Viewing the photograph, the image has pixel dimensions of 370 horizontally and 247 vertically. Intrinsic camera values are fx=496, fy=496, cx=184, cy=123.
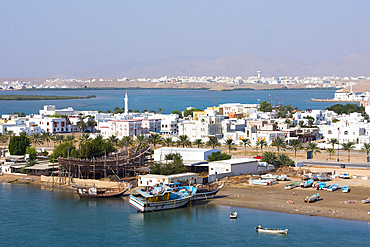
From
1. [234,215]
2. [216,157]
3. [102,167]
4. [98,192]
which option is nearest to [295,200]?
[234,215]

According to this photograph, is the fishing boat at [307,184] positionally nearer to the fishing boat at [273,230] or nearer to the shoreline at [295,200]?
the shoreline at [295,200]

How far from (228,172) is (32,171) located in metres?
16.7

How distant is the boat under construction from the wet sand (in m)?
9.20

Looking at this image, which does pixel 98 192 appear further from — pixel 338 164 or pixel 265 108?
pixel 265 108

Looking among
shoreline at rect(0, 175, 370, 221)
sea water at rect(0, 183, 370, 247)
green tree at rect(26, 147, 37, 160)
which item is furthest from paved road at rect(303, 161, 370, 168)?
green tree at rect(26, 147, 37, 160)

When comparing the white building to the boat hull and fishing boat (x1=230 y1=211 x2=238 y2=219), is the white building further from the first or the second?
fishing boat (x1=230 y1=211 x2=238 y2=219)

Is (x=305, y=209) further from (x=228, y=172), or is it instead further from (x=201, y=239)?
(x=228, y=172)

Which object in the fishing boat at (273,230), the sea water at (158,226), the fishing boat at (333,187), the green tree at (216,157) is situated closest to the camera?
the sea water at (158,226)

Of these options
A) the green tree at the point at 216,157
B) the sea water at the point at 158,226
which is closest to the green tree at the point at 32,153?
the sea water at the point at 158,226

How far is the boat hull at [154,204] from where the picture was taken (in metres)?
30.0

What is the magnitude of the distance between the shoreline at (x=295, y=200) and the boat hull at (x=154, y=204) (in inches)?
89.6

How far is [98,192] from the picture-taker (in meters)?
34.7

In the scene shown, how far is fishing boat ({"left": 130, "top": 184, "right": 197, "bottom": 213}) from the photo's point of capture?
1188 inches

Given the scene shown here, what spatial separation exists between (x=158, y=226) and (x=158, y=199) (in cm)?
282
